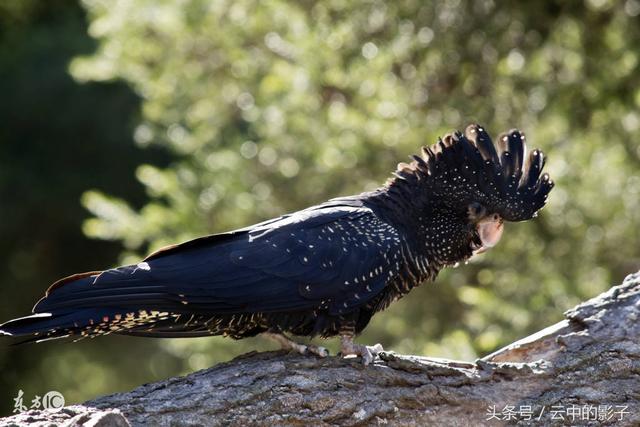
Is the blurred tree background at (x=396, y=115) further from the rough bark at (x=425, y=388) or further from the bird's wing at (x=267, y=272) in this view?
the bird's wing at (x=267, y=272)

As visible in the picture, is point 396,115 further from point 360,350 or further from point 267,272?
point 360,350

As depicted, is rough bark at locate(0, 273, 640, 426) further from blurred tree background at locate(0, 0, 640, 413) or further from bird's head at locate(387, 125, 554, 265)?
blurred tree background at locate(0, 0, 640, 413)

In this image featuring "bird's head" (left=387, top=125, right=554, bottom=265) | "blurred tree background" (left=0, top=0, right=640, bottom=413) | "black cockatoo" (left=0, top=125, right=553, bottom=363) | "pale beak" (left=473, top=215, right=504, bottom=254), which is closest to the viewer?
"black cockatoo" (left=0, top=125, right=553, bottom=363)

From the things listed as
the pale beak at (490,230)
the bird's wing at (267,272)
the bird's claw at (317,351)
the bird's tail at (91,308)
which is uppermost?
the pale beak at (490,230)

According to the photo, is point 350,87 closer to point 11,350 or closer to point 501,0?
point 501,0

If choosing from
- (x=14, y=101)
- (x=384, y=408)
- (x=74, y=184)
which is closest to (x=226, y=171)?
(x=384, y=408)

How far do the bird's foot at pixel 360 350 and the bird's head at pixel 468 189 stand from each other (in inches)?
30.3

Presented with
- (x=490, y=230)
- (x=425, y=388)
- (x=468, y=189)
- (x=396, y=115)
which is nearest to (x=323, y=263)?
(x=425, y=388)

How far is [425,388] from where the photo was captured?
4.58 meters

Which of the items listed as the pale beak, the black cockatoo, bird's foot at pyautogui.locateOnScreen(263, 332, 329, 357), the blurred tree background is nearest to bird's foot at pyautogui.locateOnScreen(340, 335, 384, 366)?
the black cockatoo

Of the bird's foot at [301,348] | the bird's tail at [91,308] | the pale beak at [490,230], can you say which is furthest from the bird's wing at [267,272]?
the pale beak at [490,230]

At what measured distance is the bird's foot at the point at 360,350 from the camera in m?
4.74

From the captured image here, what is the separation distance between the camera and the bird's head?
539 centimetres

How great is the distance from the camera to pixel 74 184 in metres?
14.1
